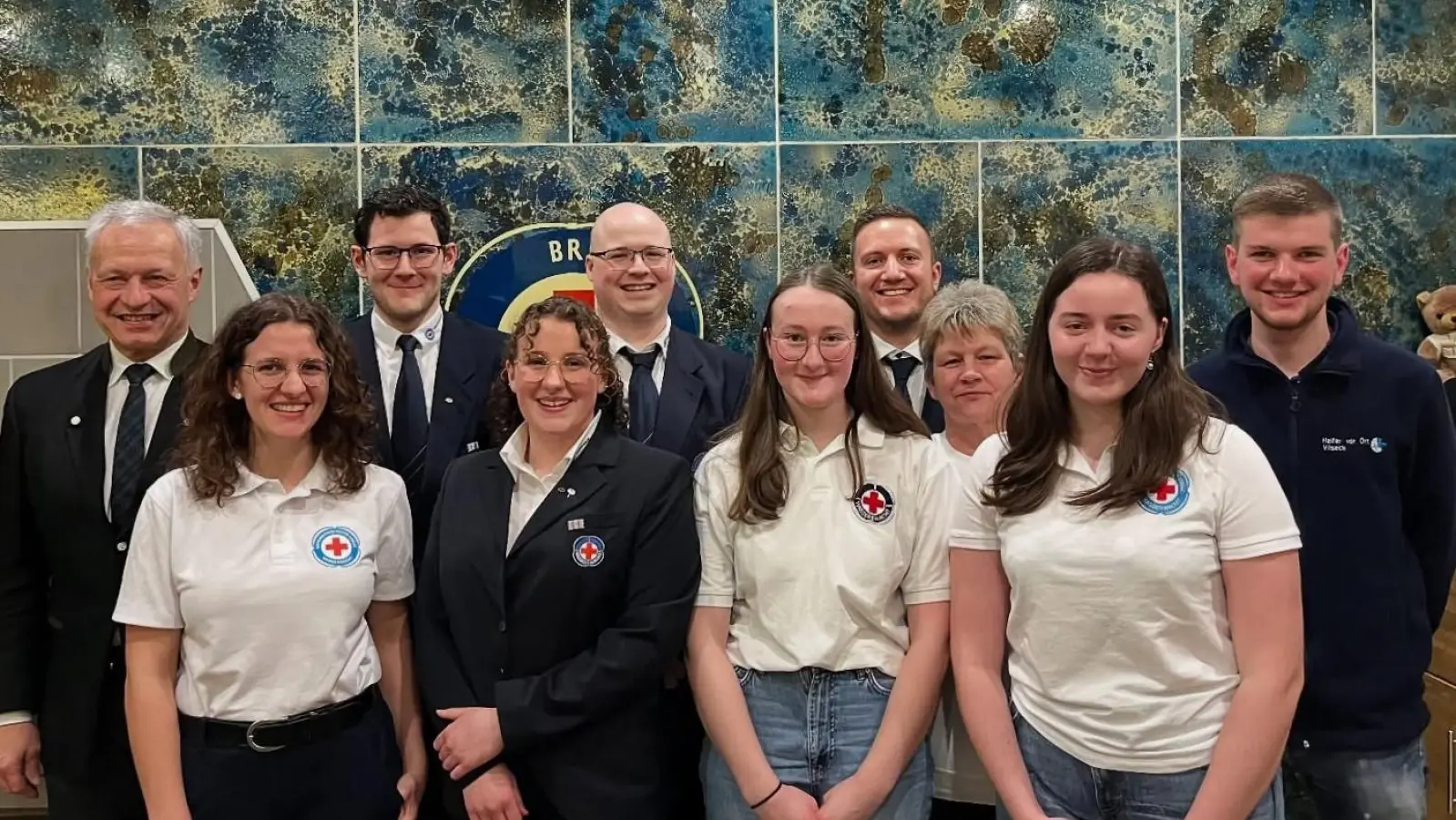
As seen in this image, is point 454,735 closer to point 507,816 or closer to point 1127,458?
point 507,816

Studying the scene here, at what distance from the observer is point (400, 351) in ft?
8.63

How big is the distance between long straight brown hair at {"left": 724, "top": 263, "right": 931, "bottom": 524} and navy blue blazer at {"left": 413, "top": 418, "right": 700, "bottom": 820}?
0.14m

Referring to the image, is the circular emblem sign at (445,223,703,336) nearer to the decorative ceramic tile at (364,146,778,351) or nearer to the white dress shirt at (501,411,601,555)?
the decorative ceramic tile at (364,146,778,351)

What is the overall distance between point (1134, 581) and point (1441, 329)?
2393 mm

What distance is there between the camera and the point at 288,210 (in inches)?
129

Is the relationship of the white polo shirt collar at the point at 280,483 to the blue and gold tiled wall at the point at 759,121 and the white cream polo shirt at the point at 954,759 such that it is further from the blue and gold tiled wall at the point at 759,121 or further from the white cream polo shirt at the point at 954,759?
the blue and gold tiled wall at the point at 759,121

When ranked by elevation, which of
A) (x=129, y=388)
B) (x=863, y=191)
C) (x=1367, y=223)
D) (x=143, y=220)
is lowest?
(x=129, y=388)

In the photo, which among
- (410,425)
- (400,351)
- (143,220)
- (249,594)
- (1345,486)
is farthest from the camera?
(400,351)

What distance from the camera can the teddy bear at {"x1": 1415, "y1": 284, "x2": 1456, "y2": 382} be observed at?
3.34 m

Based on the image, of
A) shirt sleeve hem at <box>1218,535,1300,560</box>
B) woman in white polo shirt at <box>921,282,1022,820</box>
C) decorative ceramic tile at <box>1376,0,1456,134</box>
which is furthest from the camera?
decorative ceramic tile at <box>1376,0,1456,134</box>

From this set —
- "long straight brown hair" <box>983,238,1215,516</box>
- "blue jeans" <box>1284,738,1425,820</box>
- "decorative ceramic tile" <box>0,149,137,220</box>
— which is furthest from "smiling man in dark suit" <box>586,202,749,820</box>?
"decorative ceramic tile" <box>0,149,137,220</box>

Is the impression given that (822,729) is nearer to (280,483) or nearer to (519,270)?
(280,483)

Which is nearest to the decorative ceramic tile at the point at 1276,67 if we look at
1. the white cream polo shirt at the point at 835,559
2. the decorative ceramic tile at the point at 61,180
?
the white cream polo shirt at the point at 835,559

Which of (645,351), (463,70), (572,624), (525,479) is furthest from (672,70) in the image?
(572,624)
